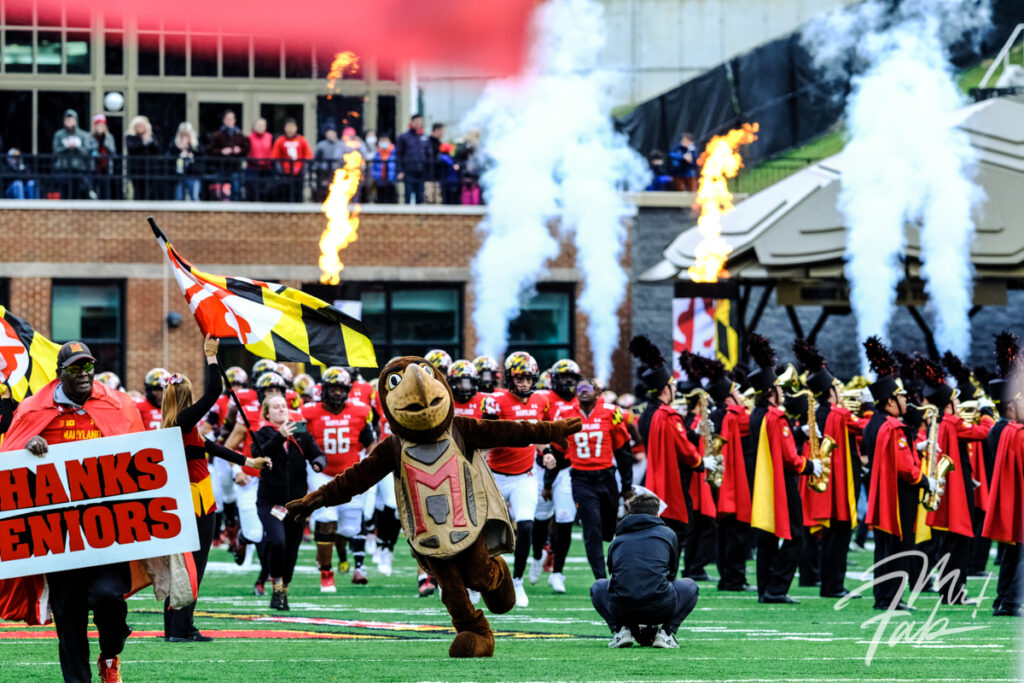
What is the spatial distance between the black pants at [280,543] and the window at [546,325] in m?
16.7

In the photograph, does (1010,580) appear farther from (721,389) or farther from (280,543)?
(280,543)

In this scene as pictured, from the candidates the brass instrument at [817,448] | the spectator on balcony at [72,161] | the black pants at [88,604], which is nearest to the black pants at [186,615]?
the black pants at [88,604]

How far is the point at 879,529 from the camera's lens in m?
14.9

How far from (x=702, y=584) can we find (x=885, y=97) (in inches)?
496

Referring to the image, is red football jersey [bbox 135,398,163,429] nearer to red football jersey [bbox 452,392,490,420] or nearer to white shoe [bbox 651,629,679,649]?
red football jersey [bbox 452,392,490,420]

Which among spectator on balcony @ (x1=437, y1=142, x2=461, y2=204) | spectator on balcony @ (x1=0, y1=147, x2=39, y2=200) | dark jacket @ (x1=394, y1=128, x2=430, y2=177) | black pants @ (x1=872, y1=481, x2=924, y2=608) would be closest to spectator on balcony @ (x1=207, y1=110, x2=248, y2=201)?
dark jacket @ (x1=394, y1=128, x2=430, y2=177)

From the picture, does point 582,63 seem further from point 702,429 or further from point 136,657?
point 136,657

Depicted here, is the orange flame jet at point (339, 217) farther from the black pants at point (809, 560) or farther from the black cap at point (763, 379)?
the black cap at point (763, 379)

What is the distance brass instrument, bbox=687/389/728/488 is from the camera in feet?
54.7

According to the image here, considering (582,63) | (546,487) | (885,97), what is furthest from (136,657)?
(582,63)

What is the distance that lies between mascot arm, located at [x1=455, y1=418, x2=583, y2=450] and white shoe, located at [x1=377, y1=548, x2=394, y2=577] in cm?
733

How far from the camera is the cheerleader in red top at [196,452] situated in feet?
33.8

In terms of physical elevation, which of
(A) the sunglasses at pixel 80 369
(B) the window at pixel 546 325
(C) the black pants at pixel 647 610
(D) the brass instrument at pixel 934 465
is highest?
(B) the window at pixel 546 325

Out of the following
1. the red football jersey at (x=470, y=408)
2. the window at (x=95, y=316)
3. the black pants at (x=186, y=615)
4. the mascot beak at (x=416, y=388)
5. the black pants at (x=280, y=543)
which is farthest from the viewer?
the window at (x=95, y=316)
